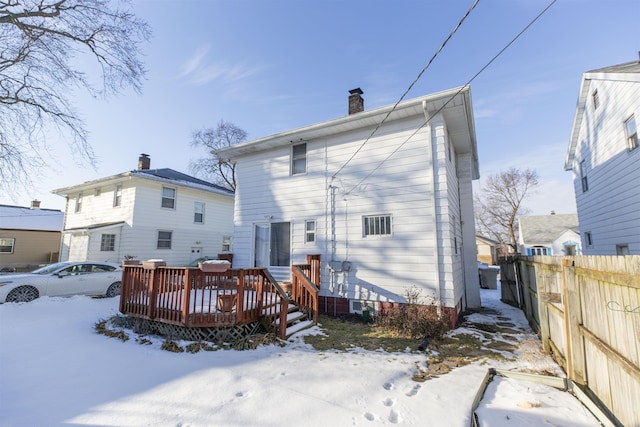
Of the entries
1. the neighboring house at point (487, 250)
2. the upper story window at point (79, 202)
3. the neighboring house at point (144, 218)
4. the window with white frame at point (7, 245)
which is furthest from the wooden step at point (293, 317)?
the neighboring house at point (487, 250)

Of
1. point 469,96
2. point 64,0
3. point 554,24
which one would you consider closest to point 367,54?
point 469,96

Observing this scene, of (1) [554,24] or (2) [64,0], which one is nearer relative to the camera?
(1) [554,24]

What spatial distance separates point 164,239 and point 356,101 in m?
12.7

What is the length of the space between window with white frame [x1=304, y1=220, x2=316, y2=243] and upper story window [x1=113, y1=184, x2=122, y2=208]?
40.2 ft

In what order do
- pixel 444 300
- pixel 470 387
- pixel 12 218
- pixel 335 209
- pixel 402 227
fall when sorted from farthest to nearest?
pixel 12 218 < pixel 335 209 < pixel 402 227 < pixel 444 300 < pixel 470 387

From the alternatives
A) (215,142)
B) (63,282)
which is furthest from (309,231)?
(215,142)

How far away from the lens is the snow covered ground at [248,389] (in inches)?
111

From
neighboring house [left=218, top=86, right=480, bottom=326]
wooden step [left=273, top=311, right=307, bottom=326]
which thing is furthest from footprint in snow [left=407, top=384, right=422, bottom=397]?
neighboring house [left=218, top=86, right=480, bottom=326]

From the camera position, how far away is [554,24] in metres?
4.62

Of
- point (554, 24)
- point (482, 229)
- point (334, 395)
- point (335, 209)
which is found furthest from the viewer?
point (482, 229)

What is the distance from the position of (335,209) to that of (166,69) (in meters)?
7.87

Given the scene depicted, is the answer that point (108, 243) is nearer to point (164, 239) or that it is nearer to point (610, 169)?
point (164, 239)

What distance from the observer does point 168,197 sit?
15.7 metres

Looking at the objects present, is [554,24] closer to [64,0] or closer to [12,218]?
[64,0]
